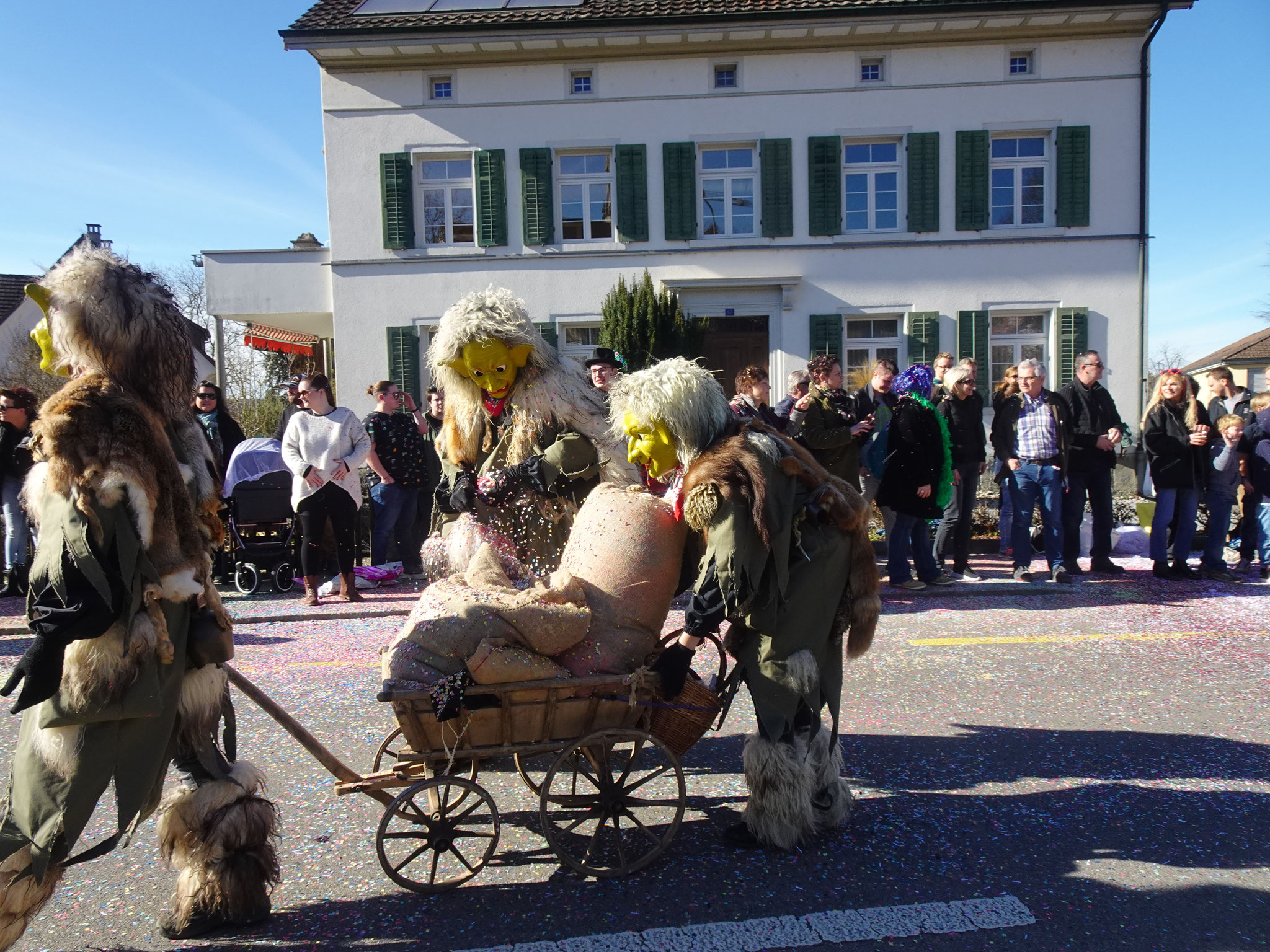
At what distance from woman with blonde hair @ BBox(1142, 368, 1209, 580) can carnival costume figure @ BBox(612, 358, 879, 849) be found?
241 inches

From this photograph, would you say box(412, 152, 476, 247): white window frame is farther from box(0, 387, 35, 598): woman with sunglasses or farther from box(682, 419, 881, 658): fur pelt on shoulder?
box(682, 419, 881, 658): fur pelt on shoulder

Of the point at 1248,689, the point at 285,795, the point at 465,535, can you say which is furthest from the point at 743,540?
the point at 1248,689

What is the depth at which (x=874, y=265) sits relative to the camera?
1589 centimetres

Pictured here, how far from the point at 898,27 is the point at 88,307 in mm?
15934

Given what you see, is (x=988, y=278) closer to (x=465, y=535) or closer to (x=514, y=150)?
(x=514, y=150)

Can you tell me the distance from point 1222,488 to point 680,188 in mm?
10268

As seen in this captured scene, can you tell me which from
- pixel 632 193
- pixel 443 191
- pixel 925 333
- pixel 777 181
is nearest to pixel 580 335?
pixel 632 193

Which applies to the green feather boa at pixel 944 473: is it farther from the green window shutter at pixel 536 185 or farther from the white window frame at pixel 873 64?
the white window frame at pixel 873 64

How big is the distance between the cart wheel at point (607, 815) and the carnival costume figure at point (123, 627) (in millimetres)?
923

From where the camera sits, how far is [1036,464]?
7.69m

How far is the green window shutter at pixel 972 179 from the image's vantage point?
15.6 metres

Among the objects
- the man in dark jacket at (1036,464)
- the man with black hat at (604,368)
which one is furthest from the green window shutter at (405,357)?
the man in dark jacket at (1036,464)

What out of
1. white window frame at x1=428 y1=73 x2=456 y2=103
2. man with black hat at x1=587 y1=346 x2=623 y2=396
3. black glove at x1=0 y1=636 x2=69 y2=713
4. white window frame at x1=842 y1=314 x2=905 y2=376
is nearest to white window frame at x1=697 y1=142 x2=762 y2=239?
white window frame at x1=842 y1=314 x2=905 y2=376

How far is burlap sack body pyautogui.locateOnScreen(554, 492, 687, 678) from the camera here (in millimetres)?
3016
